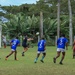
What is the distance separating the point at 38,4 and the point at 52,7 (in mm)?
2746

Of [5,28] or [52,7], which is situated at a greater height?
[52,7]

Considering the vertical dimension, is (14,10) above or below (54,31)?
above

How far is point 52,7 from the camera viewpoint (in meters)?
58.7

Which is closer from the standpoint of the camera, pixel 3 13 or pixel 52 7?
pixel 52 7

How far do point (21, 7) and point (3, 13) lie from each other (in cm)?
447

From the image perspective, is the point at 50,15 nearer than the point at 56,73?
No

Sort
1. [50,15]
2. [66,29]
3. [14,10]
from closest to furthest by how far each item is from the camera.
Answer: [66,29] < [50,15] < [14,10]

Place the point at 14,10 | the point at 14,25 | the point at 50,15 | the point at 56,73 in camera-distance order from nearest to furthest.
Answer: the point at 56,73 < the point at 14,25 < the point at 50,15 < the point at 14,10

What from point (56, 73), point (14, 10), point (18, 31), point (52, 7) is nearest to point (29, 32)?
point (18, 31)

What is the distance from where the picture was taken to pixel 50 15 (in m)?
64.6

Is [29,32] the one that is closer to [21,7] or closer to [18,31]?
[18,31]

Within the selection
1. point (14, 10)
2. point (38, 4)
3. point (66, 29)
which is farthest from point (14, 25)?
point (14, 10)

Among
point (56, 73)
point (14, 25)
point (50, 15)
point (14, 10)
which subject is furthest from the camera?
point (14, 10)

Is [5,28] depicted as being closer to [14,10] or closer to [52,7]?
[52,7]
